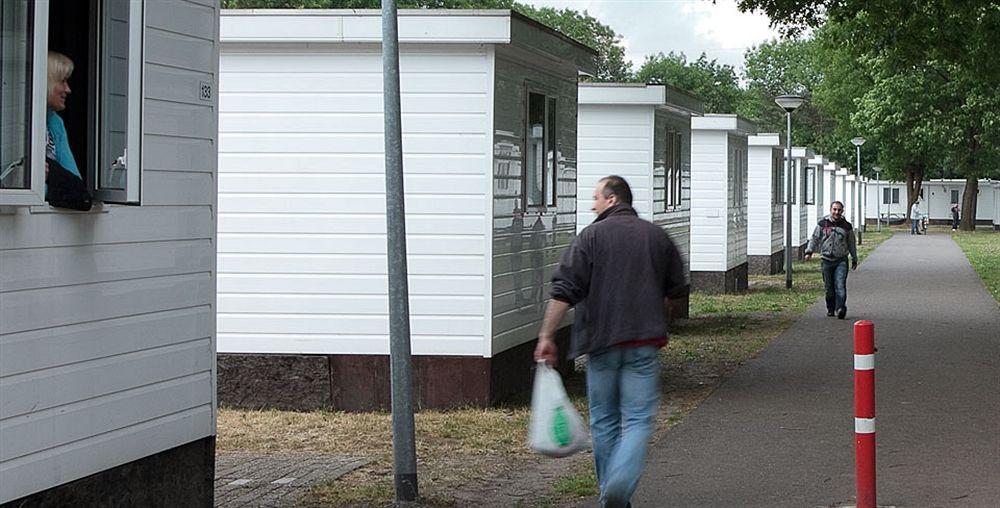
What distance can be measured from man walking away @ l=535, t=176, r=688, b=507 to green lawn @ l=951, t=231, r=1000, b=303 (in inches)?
784

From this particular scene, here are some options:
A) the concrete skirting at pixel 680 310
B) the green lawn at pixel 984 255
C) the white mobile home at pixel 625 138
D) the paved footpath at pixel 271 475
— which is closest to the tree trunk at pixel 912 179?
the green lawn at pixel 984 255

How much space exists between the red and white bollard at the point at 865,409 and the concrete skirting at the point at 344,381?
5.22 m

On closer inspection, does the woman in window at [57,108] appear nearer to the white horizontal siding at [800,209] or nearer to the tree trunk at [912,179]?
the white horizontal siding at [800,209]

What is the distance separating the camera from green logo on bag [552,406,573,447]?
24.3ft

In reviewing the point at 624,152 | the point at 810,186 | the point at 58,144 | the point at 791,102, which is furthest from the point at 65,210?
the point at 810,186

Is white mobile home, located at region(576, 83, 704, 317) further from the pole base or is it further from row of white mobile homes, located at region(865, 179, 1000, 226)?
row of white mobile homes, located at region(865, 179, 1000, 226)

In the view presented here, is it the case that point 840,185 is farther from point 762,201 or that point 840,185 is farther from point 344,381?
point 344,381

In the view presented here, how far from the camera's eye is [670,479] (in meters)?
9.30

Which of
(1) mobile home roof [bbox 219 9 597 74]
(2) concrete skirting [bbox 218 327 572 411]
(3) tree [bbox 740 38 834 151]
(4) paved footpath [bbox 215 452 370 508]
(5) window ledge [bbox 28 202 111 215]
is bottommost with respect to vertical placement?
(4) paved footpath [bbox 215 452 370 508]

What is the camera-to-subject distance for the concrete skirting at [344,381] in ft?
41.0

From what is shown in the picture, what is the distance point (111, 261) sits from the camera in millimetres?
6395

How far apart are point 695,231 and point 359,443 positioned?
16.7 meters

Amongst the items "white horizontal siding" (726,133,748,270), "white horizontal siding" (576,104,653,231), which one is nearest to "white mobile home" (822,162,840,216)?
"white horizontal siding" (726,133,748,270)

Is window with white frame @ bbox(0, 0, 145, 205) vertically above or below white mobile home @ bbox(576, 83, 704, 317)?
below
